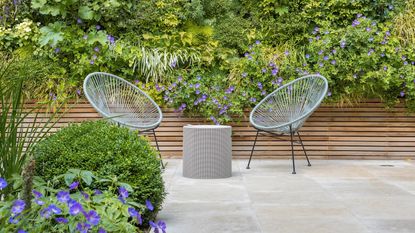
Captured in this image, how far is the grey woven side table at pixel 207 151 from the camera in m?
4.22

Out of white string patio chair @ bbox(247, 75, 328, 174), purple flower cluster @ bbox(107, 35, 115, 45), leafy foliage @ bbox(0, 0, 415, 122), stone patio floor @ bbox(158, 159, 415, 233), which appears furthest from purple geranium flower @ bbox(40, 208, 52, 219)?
purple flower cluster @ bbox(107, 35, 115, 45)

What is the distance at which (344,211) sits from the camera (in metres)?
2.98

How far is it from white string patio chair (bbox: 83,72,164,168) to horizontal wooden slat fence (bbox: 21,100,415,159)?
44cm

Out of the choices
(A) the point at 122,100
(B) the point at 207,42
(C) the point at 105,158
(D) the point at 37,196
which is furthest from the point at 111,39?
(D) the point at 37,196

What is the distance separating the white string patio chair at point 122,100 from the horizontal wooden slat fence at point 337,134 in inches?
17.3

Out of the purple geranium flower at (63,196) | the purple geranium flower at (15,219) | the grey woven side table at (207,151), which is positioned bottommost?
the grey woven side table at (207,151)

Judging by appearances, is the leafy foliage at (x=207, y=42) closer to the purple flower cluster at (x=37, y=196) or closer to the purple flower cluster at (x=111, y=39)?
the purple flower cluster at (x=111, y=39)

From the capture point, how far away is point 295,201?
3291mm

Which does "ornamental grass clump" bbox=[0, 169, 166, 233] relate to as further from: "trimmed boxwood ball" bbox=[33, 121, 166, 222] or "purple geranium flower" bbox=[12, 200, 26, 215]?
"trimmed boxwood ball" bbox=[33, 121, 166, 222]

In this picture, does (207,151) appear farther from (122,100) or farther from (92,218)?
(92,218)

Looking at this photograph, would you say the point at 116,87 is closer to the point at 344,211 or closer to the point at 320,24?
the point at 320,24

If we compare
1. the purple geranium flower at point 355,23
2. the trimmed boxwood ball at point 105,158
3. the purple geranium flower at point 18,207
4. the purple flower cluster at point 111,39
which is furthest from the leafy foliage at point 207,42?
the purple geranium flower at point 18,207

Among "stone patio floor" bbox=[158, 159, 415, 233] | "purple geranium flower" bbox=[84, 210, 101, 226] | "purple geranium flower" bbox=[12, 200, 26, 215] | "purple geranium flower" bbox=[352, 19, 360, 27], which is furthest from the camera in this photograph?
"purple geranium flower" bbox=[352, 19, 360, 27]

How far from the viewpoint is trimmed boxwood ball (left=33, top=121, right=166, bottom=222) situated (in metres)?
2.31
